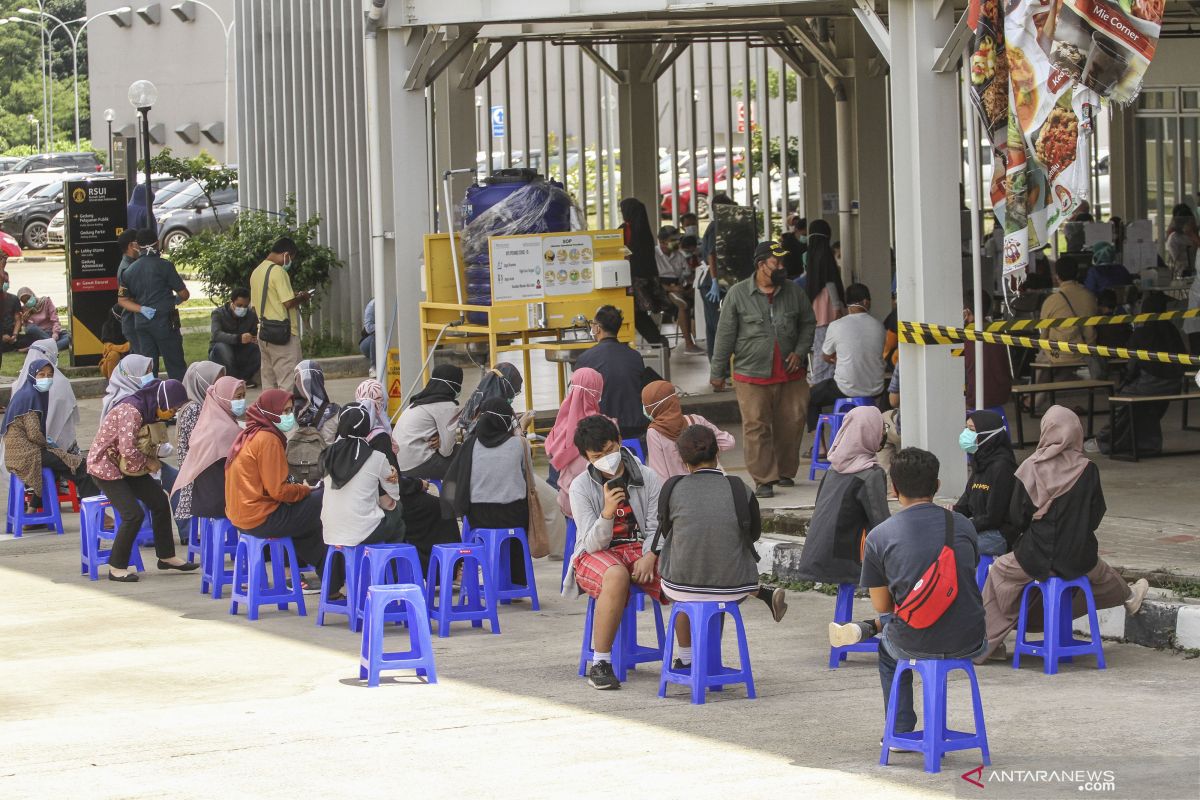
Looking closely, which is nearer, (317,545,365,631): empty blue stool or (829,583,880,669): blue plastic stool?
(829,583,880,669): blue plastic stool

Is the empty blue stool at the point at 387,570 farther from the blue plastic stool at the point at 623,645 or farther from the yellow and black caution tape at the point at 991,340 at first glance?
the yellow and black caution tape at the point at 991,340

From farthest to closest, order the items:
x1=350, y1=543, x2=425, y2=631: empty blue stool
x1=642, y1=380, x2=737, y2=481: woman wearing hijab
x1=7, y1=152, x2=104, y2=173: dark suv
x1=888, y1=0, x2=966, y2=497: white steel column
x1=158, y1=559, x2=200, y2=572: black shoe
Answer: x1=7, y1=152, x2=104, y2=173: dark suv → x1=158, y1=559, x2=200, y2=572: black shoe → x1=888, y1=0, x2=966, y2=497: white steel column → x1=642, y1=380, x2=737, y2=481: woman wearing hijab → x1=350, y1=543, x2=425, y2=631: empty blue stool

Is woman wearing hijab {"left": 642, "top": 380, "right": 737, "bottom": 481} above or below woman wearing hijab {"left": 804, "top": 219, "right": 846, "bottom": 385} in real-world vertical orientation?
below

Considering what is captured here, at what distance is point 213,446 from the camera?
33.6 feet

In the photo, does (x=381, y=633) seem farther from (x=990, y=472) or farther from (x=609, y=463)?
(x=990, y=472)

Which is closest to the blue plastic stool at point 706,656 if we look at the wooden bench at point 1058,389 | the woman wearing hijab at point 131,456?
the woman wearing hijab at point 131,456

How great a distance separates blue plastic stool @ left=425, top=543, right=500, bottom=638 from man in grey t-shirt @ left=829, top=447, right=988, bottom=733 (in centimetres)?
306

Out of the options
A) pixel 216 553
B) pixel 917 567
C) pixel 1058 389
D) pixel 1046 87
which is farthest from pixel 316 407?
pixel 1058 389

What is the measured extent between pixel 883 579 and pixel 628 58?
1684cm

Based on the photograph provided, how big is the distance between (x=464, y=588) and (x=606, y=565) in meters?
1.89

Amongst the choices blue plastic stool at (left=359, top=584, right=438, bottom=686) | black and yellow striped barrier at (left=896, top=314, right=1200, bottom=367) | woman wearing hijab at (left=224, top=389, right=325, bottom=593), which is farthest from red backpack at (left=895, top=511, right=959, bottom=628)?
woman wearing hijab at (left=224, top=389, right=325, bottom=593)

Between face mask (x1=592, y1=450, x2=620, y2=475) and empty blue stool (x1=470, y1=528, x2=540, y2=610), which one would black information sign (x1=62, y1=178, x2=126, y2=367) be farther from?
face mask (x1=592, y1=450, x2=620, y2=475)

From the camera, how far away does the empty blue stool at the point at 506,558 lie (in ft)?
31.3

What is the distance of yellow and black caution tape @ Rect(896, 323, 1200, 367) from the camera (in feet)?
34.3
